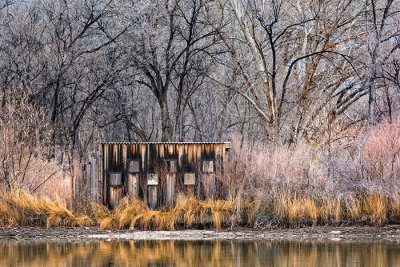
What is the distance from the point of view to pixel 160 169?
57.5 feet

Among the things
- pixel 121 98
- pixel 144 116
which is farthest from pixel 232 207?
pixel 144 116

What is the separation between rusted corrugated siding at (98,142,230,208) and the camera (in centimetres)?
1742

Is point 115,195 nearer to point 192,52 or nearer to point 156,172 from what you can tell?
point 156,172

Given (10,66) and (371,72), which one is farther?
(10,66)

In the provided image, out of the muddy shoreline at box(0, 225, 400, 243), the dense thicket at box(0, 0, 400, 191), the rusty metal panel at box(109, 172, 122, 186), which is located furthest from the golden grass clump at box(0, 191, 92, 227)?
the dense thicket at box(0, 0, 400, 191)

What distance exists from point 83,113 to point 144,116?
9753 millimetres

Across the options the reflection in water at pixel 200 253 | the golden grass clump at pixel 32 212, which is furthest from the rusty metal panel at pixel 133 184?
the reflection in water at pixel 200 253

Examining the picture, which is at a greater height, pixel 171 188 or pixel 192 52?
pixel 192 52

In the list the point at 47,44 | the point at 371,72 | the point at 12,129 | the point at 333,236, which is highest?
the point at 47,44

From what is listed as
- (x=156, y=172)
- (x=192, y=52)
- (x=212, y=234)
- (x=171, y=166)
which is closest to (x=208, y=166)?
(x=171, y=166)

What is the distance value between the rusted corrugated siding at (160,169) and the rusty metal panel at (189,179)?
0.03 m

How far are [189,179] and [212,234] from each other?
95.2 inches

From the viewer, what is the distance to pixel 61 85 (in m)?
27.7

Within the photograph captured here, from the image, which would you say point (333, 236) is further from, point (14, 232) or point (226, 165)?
point (14, 232)
